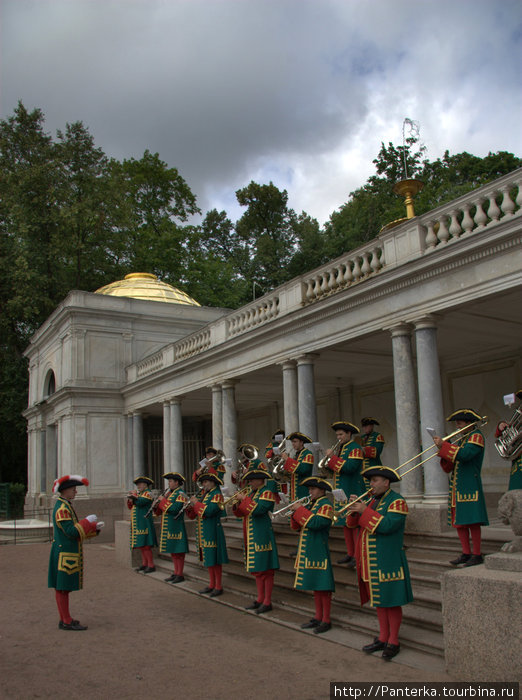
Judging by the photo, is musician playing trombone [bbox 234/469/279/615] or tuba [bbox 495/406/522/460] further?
musician playing trombone [bbox 234/469/279/615]

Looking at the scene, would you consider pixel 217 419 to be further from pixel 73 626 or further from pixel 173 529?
pixel 73 626

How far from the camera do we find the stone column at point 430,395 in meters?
9.74

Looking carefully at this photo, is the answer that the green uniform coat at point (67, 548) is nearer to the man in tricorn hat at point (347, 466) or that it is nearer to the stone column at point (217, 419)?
the man in tricorn hat at point (347, 466)

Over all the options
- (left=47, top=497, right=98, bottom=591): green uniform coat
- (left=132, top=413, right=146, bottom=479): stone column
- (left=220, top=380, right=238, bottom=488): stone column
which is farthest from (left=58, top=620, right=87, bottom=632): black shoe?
(left=132, top=413, right=146, bottom=479): stone column

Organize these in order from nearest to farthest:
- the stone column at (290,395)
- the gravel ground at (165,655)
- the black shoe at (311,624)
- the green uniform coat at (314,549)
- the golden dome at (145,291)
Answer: the gravel ground at (165,655), the green uniform coat at (314,549), the black shoe at (311,624), the stone column at (290,395), the golden dome at (145,291)

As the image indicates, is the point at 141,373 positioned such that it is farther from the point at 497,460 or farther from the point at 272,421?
the point at 497,460

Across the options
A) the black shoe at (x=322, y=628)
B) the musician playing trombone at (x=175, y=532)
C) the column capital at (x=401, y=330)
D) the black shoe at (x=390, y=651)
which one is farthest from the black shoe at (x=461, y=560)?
the musician playing trombone at (x=175, y=532)

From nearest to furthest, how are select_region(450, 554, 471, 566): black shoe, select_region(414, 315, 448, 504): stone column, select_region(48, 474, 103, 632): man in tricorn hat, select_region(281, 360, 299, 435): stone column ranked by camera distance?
1. select_region(450, 554, 471, 566): black shoe
2. select_region(48, 474, 103, 632): man in tricorn hat
3. select_region(414, 315, 448, 504): stone column
4. select_region(281, 360, 299, 435): stone column

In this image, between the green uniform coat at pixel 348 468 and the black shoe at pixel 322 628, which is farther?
the green uniform coat at pixel 348 468

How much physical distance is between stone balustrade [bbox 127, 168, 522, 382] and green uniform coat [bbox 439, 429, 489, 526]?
344 cm

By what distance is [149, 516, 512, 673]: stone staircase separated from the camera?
616cm

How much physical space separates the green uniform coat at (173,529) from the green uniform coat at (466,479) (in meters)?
4.85

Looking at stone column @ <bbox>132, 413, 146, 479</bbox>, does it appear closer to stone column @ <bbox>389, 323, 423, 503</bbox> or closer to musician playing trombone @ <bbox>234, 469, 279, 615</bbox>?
stone column @ <bbox>389, 323, 423, 503</bbox>

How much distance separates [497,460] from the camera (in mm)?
13461
